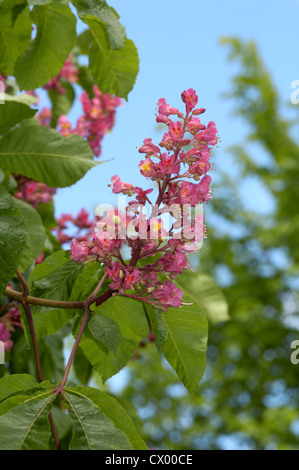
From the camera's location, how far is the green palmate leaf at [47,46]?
1.49 meters

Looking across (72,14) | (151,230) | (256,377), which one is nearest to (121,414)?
(151,230)

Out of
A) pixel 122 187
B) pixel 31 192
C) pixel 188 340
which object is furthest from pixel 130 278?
pixel 31 192

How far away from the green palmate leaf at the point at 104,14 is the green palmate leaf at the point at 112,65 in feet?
0.70

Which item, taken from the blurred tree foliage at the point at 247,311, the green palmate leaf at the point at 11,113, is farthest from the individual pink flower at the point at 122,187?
the blurred tree foliage at the point at 247,311

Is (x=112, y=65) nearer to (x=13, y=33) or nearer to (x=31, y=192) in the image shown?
(x=13, y=33)

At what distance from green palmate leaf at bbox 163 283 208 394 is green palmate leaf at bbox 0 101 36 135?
24.1 inches

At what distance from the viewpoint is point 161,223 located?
1.01 meters

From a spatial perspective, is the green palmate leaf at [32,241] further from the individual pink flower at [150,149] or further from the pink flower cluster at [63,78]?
the pink flower cluster at [63,78]

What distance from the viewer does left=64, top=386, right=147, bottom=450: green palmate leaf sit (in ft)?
3.08

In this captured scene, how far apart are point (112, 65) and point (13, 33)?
0.28 metres

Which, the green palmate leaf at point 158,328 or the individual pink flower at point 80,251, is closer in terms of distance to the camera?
the individual pink flower at point 80,251

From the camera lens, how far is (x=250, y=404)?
419 inches
